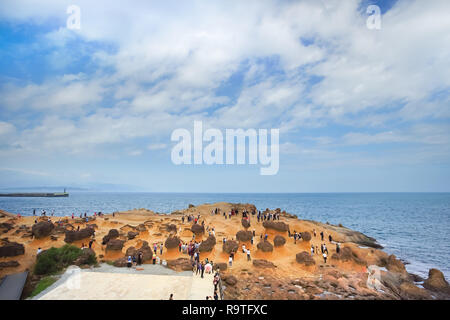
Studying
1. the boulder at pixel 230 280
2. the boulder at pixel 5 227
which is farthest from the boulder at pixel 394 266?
the boulder at pixel 5 227

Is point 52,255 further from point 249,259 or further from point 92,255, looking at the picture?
point 249,259

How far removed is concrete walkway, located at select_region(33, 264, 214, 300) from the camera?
46.0 feet

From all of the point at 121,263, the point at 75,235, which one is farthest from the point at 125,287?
the point at 75,235

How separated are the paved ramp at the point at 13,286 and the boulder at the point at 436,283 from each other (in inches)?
1335

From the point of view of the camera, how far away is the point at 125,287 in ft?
51.0

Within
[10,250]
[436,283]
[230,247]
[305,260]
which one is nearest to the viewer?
[10,250]

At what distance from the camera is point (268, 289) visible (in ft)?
65.7

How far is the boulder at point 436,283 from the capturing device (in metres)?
22.9

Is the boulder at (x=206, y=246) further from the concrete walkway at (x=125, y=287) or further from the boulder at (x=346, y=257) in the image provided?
the boulder at (x=346, y=257)

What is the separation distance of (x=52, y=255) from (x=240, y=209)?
35299mm

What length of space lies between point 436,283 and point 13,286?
35.8 meters

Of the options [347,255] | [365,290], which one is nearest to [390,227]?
[347,255]

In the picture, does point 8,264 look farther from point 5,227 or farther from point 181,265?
point 5,227
